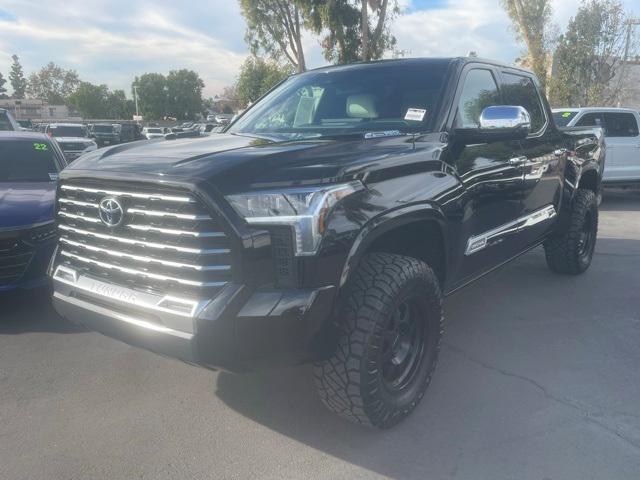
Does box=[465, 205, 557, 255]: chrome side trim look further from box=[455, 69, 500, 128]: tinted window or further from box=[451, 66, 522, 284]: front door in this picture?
box=[455, 69, 500, 128]: tinted window

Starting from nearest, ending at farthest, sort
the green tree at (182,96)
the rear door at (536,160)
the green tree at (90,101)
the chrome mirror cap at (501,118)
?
the chrome mirror cap at (501,118)
the rear door at (536,160)
the green tree at (90,101)
the green tree at (182,96)

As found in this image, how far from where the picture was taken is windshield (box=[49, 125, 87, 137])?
22250 mm

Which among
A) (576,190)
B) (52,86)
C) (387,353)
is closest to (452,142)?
(387,353)

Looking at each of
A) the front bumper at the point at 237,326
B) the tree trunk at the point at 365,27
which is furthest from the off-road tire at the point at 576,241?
the tree trunk at the point at 365,27

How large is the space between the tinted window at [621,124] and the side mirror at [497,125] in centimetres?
893

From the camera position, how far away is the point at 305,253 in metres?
2.45

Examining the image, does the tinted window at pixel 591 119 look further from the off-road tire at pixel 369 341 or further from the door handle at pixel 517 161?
the off-road tire at pixel 369 341

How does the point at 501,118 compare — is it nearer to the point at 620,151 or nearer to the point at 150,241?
the point at 150,241

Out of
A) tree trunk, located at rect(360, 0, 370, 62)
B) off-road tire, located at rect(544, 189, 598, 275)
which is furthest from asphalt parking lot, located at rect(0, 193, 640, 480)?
tree trunk, located at rect(360, 0, 370, 62)

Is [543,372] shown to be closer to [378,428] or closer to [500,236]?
[500,236]

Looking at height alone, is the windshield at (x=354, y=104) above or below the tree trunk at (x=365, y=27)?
below

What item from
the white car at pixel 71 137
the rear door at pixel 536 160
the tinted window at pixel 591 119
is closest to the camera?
the rear door at pixel 536 160

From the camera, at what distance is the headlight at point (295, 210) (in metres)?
2.45

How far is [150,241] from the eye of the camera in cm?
268
